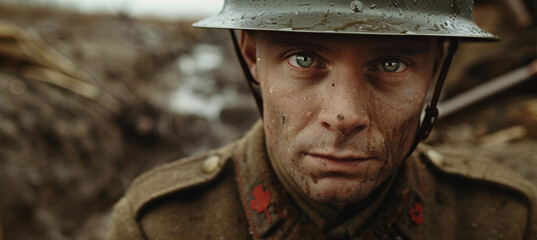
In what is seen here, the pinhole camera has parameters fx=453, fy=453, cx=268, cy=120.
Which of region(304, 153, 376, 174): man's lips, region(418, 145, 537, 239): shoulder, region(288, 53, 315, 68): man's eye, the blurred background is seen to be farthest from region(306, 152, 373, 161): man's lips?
the blurred background

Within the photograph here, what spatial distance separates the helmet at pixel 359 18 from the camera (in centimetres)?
135

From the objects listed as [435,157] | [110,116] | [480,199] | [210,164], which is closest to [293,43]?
[210,164]

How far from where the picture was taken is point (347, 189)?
1449mm

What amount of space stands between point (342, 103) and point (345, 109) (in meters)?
0.02

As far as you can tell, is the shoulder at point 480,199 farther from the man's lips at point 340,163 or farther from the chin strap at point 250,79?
the chin strap at point 250,79

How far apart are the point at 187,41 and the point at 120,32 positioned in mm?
3454

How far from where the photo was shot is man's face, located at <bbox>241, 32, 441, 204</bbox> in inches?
55.3

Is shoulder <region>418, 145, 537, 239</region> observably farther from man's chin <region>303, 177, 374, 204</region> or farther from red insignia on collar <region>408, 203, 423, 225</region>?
man's chin <region>303, 177, 374, 204</region>

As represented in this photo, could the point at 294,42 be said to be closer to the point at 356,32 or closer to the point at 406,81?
the point at 356,32

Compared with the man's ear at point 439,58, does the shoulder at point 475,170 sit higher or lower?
lower

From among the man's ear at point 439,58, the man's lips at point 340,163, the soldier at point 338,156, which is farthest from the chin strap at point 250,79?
the man's ear at point 439,58

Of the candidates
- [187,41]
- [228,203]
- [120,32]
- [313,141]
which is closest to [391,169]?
[313,141]

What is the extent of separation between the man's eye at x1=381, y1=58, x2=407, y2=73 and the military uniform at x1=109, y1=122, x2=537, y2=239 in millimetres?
544

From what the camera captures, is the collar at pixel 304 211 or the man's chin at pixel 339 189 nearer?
the man's chin at pixel 339 189
